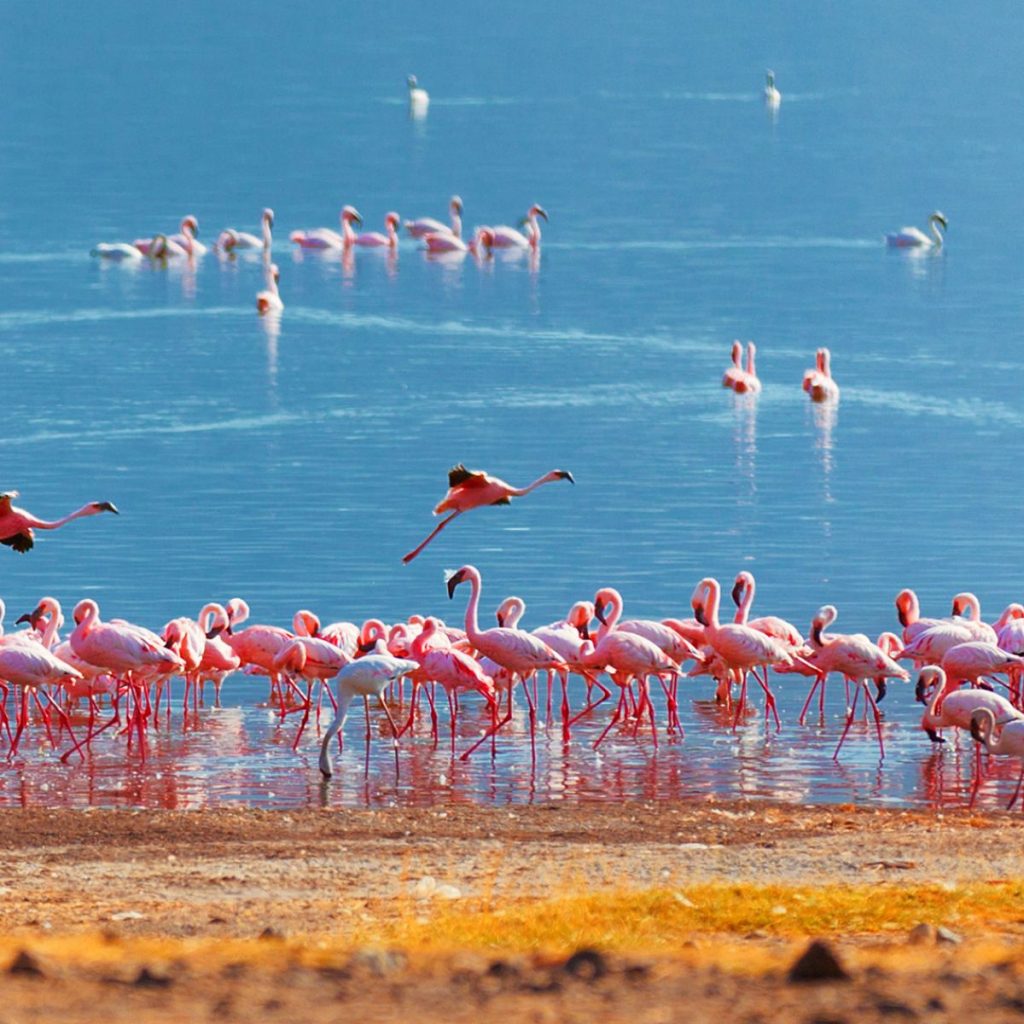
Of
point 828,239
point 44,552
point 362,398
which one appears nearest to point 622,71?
point 828,239

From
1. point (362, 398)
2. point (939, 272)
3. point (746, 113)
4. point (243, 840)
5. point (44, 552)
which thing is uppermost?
point (746, 113)

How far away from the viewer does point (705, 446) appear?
29344mm

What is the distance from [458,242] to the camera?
5244 cm

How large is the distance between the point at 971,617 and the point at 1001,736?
4.32m

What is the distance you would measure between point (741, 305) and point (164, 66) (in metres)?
76.1

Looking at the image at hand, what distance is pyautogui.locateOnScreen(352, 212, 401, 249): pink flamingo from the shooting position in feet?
170

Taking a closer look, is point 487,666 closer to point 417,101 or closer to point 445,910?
point 445,910

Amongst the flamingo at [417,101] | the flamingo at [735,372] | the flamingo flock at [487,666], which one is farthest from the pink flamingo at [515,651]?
the flamingo at [417,101]

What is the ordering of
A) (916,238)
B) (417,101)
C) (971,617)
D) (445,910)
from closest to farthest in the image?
1. (445,910)
2. (971,617)
3. (916,238)
4. (417,101)

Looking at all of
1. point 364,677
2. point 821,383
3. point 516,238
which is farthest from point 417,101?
point 364,677

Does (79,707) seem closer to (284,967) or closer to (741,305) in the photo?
(284,967)

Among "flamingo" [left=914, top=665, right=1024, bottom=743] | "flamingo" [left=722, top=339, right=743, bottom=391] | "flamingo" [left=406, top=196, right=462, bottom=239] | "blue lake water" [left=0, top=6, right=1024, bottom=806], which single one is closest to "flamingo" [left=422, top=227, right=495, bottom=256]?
"flamingo" [left=406, top=196, right=462, bottom=239]

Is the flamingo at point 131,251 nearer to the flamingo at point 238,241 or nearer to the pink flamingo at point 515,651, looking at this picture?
the flamingo at point 238,241

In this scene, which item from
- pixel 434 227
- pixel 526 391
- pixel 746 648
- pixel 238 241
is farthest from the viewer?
pixel 434 227
